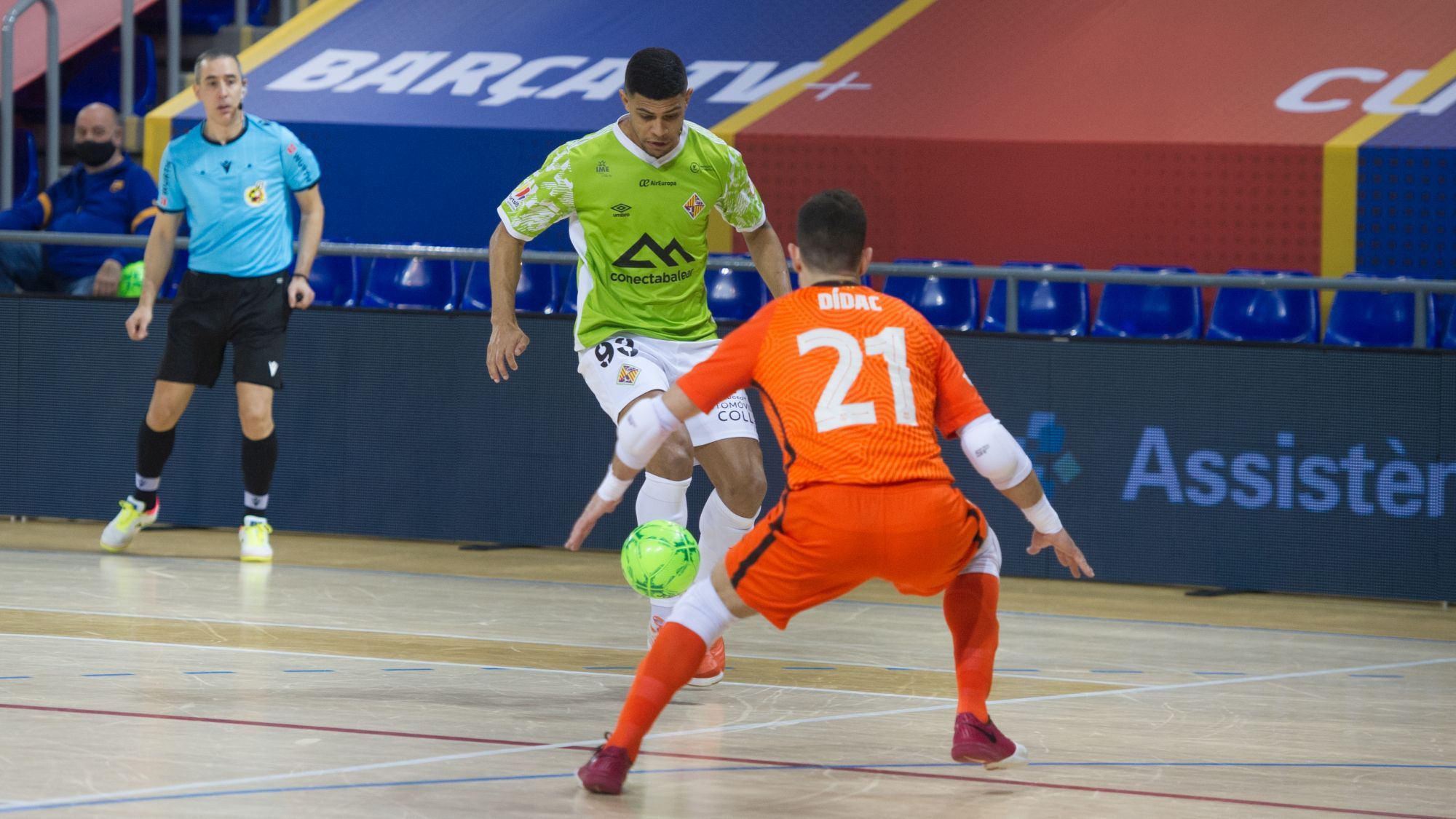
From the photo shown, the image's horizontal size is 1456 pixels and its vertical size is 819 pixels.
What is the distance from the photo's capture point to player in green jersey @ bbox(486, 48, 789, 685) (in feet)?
25.7

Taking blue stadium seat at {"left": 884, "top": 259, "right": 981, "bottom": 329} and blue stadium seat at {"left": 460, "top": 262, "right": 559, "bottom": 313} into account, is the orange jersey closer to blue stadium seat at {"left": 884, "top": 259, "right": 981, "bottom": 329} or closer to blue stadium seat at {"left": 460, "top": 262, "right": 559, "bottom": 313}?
blue stadium seat at {"left": 884, "top": 259, "right": 981, "bottom": 329}

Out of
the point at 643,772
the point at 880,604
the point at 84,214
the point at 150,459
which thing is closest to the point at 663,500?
the point at 643,772

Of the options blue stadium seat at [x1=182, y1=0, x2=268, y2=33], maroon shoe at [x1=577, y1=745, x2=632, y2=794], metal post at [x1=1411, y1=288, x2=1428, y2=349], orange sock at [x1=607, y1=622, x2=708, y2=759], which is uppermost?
blue stadium seat at [x1=182, y1=0, x2=268, y2=33]

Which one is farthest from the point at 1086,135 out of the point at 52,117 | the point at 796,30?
the point at 52,117

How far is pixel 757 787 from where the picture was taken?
5.95 meters

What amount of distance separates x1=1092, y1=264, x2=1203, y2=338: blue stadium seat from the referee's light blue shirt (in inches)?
190

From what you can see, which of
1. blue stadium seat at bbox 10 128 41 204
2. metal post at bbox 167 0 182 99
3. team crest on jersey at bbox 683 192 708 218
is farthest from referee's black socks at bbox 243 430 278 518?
metal post at bbox 167 0 182 99

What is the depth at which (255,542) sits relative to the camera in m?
11.2

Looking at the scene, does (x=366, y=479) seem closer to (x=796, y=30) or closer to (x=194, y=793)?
(x=796, y=30)

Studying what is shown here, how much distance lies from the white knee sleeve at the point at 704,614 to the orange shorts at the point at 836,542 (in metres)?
0.08

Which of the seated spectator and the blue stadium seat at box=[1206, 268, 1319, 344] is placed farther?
the seated spectator

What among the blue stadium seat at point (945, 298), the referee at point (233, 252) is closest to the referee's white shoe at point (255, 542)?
the referee at point (233, 252)

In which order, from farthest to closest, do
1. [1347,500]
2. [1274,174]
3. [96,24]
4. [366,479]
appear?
[96,24], [1274,174], [366,479], [1347,500]

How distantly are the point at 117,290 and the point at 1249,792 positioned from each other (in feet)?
28.7
